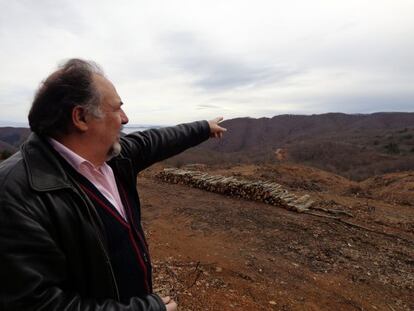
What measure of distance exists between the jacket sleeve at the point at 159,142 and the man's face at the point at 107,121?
12.2 inches

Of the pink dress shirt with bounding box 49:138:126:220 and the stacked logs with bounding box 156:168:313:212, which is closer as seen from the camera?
the pink dress shirt with bounding box 49:138:126:220

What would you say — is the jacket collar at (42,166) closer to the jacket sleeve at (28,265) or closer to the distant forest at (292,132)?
the jacket sleeve at (28,265)

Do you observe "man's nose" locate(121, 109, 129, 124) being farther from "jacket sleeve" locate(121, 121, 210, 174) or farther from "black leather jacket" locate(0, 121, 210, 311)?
"black leather jacket" locate(0, 121, 210, 311)

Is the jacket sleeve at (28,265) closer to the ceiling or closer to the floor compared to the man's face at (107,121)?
closer to the floor

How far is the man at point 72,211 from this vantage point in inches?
38.4

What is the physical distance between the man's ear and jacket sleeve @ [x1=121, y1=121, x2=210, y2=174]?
1.45ft

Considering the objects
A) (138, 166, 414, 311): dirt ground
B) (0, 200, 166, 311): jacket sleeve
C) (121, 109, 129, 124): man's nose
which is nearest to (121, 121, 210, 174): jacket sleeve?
(121, 109, 129, 124): man's nose

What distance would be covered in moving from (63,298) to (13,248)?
0.22 metres

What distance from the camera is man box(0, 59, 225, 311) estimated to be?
0.98 metres

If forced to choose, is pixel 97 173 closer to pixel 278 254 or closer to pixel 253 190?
pixel 278 254

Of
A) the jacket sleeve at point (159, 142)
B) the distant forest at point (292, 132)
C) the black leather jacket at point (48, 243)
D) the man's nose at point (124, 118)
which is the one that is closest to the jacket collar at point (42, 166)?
the black leather jacket at point (48, 243)

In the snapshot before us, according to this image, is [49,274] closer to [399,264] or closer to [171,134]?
[171,134]

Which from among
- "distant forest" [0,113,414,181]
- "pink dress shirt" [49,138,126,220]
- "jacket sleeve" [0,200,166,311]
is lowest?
"distant forest" [0,113,414,181]

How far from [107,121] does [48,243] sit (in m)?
0.53
